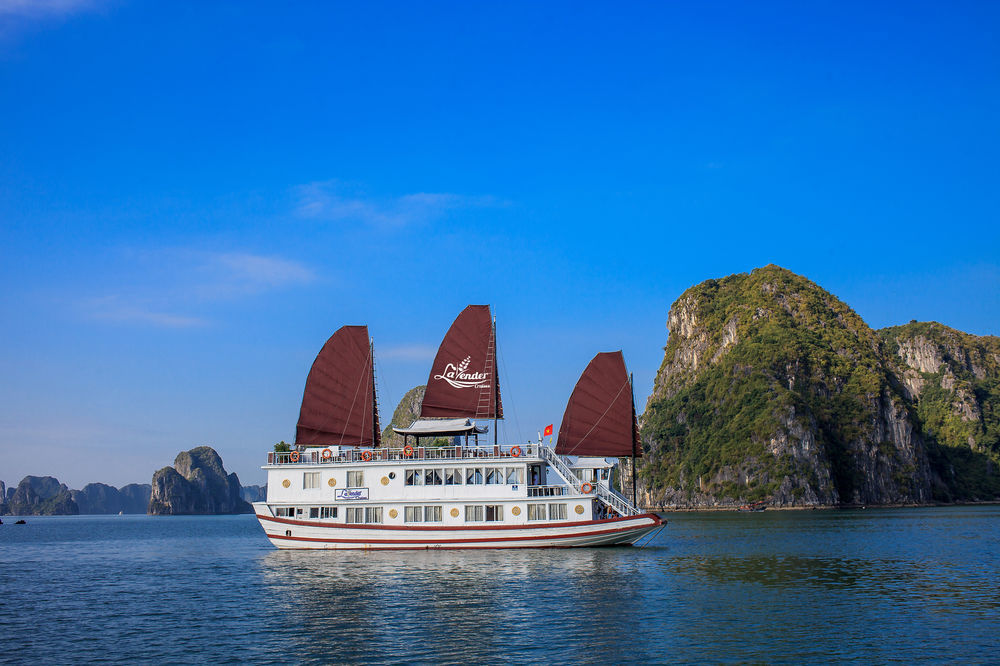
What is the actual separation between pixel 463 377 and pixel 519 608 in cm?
2495

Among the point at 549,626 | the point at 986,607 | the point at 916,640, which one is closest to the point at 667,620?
the point at 549,626

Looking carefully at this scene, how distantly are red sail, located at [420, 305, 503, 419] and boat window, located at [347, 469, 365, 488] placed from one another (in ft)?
20.1

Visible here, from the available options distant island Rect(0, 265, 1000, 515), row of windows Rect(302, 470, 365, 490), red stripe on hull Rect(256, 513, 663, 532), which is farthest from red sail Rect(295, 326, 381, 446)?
distant island Rect(0, 265, 1000, 515)

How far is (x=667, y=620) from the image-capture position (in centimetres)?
2498

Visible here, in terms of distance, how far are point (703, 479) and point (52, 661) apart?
15898 centimetres

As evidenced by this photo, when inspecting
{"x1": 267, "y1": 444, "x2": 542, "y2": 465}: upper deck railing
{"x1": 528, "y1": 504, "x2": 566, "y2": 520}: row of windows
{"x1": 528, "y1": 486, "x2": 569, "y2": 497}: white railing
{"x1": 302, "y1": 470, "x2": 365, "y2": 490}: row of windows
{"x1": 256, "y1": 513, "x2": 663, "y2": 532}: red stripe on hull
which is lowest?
{"x1": 256, "y1": 513, "x2": 663, "y2": 532}: red stripe on hull

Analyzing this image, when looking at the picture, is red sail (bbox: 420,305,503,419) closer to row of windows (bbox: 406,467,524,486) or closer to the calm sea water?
row of windows (bbox: 406,467,524,486)

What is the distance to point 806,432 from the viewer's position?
160 metres

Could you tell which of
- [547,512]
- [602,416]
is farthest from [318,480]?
[602,416]

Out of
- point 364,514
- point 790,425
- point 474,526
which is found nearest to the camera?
point 474,526

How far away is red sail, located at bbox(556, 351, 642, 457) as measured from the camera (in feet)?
166

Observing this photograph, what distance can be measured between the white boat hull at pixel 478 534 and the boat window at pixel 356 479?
2.27 m

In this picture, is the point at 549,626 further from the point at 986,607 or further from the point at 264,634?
the point at 986,607

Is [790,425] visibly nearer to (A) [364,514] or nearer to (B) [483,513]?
(B) [483,513]
